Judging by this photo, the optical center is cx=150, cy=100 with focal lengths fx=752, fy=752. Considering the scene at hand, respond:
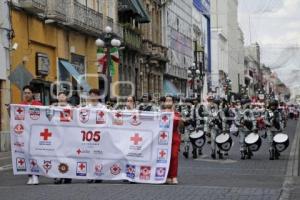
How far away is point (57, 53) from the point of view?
106 ft

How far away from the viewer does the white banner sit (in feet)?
44.1

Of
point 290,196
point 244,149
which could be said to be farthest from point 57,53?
point 290,196

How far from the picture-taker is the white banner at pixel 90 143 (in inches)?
529

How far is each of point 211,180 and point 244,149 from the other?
247 inches

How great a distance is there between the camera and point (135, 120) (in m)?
13.6

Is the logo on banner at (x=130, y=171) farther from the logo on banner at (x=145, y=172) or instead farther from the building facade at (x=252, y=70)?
the building facade at (x=252, y=70)

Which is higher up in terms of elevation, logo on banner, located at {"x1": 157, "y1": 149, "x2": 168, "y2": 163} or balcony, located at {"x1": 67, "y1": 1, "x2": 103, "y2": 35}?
balcony, located at {"x1": 67, "y1": 1, "x2": 103, "y2": 35}

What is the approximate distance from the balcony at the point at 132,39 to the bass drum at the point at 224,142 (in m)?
23.0

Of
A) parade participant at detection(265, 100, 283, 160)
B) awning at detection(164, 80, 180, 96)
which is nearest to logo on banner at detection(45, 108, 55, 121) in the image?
parade participant at detection(265, 100, 283, 160)

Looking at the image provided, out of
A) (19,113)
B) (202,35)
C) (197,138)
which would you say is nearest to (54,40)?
(197,138)

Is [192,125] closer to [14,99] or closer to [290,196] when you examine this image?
[14,99]

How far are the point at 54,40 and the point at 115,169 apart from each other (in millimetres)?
19230

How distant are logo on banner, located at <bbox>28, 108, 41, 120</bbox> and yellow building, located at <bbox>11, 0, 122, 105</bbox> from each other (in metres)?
13.9

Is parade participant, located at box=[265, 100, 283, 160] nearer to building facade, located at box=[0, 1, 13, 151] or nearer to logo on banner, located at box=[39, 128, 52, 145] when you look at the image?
logo on banner, located at box=[39, 128, 52, 145]
